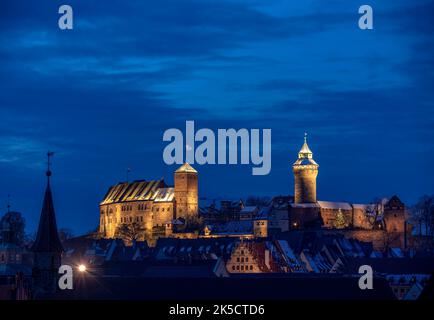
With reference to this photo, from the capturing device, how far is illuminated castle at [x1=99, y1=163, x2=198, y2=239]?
158250 millimetres

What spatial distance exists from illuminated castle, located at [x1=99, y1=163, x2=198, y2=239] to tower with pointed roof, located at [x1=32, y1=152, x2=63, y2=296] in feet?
336

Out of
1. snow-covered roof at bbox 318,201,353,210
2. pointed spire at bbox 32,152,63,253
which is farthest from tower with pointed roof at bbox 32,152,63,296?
snow-covered roof at bbox 318,201,353,210

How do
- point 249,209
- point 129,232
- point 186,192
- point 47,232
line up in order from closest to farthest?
A: point 47,232
point 249,209
point 129,232
point 186,192

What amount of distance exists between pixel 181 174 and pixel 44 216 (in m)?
A: 115

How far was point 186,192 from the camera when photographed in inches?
6358

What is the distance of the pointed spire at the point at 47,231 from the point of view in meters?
48.2

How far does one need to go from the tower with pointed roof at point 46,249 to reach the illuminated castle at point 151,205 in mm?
102400

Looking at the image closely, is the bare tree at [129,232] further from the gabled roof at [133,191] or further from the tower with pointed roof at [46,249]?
the tower with pointed roof at [46,249]

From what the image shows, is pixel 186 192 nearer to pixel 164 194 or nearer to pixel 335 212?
pixel 164 194

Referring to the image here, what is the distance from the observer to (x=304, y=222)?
136m

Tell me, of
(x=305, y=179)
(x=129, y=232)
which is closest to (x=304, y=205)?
(x=305, y=179)

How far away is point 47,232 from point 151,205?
113 metres
